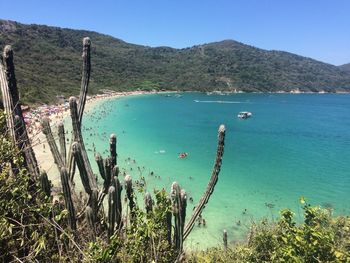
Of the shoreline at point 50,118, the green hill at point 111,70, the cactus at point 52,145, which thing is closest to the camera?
the cactus at point 52,145

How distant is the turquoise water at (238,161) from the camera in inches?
950

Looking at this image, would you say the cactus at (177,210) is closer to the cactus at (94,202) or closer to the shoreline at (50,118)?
the cactus at (94,202)

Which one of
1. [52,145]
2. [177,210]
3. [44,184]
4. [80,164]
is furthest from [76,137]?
[177,210]

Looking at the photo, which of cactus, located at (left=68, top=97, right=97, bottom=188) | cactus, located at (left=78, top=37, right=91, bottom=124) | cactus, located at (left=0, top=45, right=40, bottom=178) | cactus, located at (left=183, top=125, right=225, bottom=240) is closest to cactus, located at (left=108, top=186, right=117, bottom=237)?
cactus, located at (left=68, top=97, right=97, bottom=188)

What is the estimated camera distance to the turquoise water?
24.1m

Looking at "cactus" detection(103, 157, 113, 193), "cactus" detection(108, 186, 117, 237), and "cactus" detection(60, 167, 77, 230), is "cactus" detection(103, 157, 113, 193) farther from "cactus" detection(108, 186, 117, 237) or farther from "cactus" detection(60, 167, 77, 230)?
"cactus" detection(60, 167, 77, 230)

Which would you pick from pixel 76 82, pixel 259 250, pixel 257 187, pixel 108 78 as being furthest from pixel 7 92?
pixel 108 78

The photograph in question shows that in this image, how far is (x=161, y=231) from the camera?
7.34 meters

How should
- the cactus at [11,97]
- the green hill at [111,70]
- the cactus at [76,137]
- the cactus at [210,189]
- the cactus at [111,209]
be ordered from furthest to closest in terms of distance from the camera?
the green hill at [111,70] < the cactus at [210,189] < the cactus at [76,137] < the cactus at [111,209] < the cactus at [11,97]

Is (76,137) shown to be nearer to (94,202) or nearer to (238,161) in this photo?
(94,202)

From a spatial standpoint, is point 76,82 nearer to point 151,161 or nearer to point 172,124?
point 172,124

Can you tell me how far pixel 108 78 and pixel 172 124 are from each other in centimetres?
7262

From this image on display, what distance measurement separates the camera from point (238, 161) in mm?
38594

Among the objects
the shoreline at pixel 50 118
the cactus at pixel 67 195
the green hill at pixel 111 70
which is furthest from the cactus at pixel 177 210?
the green hill at pixel 111 70
